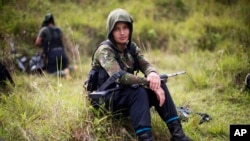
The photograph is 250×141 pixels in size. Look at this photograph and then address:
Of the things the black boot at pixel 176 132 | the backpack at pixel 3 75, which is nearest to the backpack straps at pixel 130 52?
the black boot at pixel 176 132

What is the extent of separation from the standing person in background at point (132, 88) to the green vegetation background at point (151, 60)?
0.30m

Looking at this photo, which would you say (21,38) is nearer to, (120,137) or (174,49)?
(174,49)

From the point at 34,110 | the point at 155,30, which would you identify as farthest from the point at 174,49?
the point at 34,110

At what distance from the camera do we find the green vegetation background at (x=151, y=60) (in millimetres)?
3639

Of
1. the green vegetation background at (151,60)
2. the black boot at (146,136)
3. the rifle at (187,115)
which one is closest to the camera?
the black boot at (146,136)

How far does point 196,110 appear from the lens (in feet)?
15.6

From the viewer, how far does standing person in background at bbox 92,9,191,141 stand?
3.26m

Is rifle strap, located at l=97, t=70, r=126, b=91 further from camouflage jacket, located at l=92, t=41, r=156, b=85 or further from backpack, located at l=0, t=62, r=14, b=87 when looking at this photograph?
backpack, located at l=0, t=62, r=14, b=87

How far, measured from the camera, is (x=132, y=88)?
3.39m

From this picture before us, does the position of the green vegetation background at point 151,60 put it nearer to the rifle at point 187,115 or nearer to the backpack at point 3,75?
the rifle at point 187,115

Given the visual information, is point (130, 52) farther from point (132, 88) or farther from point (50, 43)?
point (50, 43)

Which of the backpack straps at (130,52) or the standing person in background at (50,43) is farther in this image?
the standing person in background at (50,43)

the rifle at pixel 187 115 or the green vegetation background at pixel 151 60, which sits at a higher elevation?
the green vegetation background at pixel 151 60

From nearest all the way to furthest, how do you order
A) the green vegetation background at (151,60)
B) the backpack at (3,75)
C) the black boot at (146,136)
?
the black boot at (146,136)
the green vegetation background at (151,60)
the backpack at (3,75)
